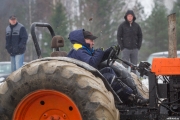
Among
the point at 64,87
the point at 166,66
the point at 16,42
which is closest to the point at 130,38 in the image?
the point at 16,42

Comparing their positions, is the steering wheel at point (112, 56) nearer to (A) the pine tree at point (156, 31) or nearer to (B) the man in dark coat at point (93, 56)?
(B) the man in dark coat at point (93, 56)

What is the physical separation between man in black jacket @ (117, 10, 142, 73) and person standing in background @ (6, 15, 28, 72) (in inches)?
107

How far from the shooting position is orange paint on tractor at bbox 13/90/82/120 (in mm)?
4730

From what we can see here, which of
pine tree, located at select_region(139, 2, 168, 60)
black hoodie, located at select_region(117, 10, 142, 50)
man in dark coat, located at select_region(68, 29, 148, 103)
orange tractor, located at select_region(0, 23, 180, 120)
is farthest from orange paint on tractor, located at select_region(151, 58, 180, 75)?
pine tree, located at select_region(139, 2, 168, 60)

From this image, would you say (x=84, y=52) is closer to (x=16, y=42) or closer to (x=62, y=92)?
(x=62, y=92)

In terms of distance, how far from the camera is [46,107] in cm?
484

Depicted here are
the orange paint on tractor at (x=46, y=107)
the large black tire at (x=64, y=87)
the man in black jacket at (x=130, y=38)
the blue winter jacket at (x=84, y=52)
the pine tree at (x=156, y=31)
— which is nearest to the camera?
the large black tire at (x=64, y=87)

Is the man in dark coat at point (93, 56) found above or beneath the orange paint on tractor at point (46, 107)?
above

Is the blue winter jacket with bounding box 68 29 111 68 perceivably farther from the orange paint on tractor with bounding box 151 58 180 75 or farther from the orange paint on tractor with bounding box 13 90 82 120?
the orange paint on tractor with bounding box 13 90 82 120

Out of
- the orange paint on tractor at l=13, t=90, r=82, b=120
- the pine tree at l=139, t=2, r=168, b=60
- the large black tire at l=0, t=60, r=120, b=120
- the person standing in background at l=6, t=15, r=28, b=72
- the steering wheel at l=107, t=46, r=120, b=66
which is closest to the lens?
the large black tire at l=0, t=60, r=120, b=120

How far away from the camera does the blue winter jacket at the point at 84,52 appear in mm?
5512

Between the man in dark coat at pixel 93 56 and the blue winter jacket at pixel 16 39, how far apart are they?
657 cm

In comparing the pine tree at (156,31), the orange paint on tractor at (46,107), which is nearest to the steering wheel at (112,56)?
the orange paint on tractor at (46,107)

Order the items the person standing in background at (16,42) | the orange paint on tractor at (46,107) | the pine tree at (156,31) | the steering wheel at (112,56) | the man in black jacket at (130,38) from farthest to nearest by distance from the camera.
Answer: the pine tree at (156,31)
the person standing in background at (16,42)
the man in black jacket at (130,38)
the steering wheel at (112,56)
the orange paint on tractor at (46,107)
